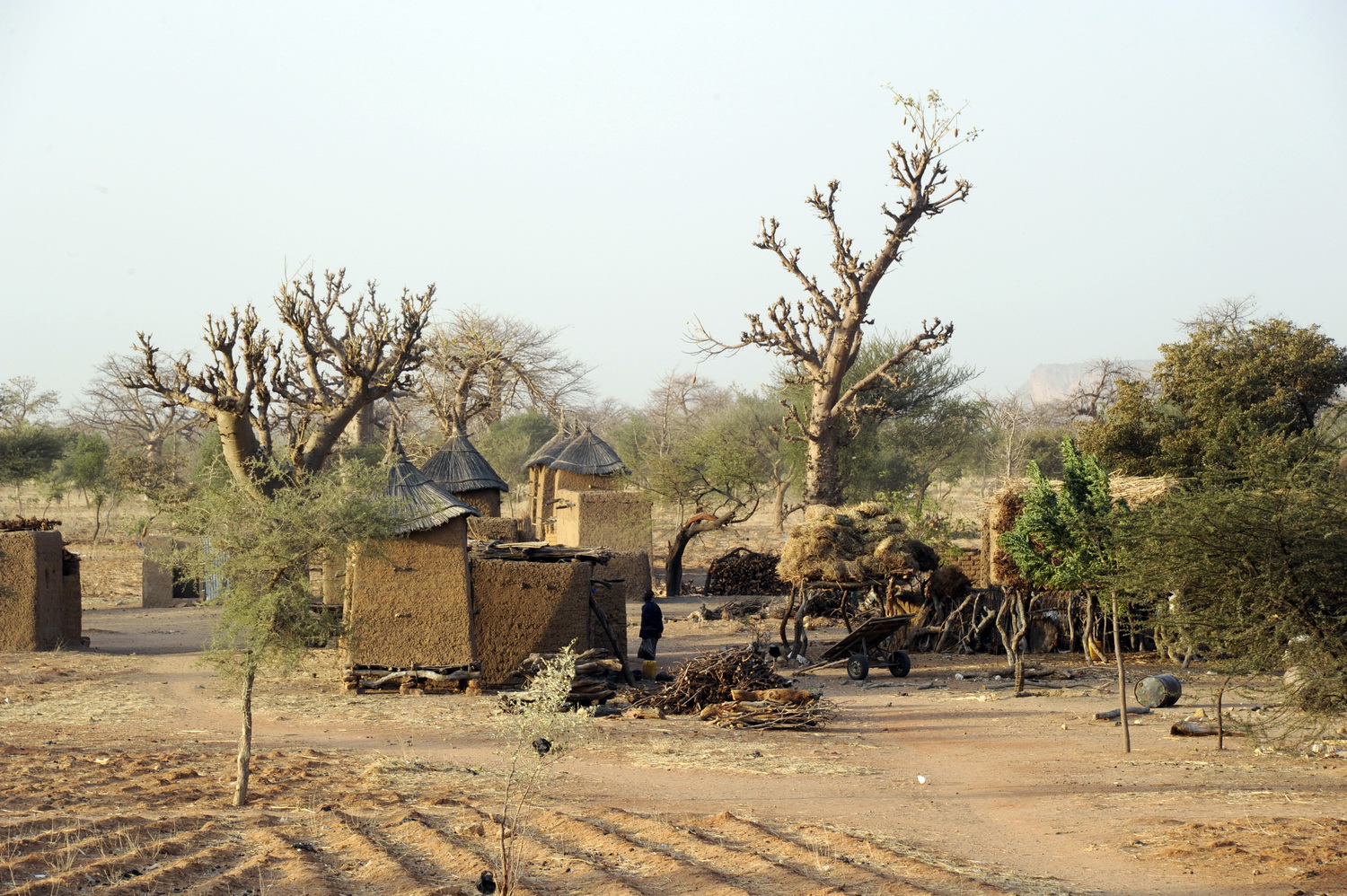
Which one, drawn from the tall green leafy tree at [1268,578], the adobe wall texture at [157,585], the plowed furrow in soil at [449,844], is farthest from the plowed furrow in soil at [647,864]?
the adobe wall texture at [157,585]

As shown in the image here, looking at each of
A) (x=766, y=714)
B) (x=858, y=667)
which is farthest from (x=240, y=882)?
(x=858, y=667)

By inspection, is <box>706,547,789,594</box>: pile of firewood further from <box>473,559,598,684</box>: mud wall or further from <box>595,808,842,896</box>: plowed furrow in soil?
<box>595,808,842,896</box>: plowed furrow in soil

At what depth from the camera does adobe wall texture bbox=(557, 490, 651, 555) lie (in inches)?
948

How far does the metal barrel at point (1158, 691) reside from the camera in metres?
12.4

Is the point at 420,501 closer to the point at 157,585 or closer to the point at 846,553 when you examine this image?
the point at 846,553

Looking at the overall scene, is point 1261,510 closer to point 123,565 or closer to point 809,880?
point 809,880

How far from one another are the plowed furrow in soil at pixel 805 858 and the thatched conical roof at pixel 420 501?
6.15 m

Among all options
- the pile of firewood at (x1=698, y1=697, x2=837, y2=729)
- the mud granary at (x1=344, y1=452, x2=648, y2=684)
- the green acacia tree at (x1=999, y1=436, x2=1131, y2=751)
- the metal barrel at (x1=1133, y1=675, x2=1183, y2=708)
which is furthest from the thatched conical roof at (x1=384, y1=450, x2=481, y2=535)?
the metal barrel at (x1=1133, y1=675, x2=1183, y2=708)

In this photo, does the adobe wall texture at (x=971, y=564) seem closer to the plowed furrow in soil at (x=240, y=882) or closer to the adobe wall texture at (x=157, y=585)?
the adobe wall texture at (x=157, y=585)

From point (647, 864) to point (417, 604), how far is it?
718cm

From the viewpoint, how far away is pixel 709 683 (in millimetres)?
12586

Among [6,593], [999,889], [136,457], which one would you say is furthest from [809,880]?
[136,457]

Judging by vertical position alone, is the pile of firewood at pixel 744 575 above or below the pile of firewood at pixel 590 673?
above

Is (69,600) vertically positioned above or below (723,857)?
above
